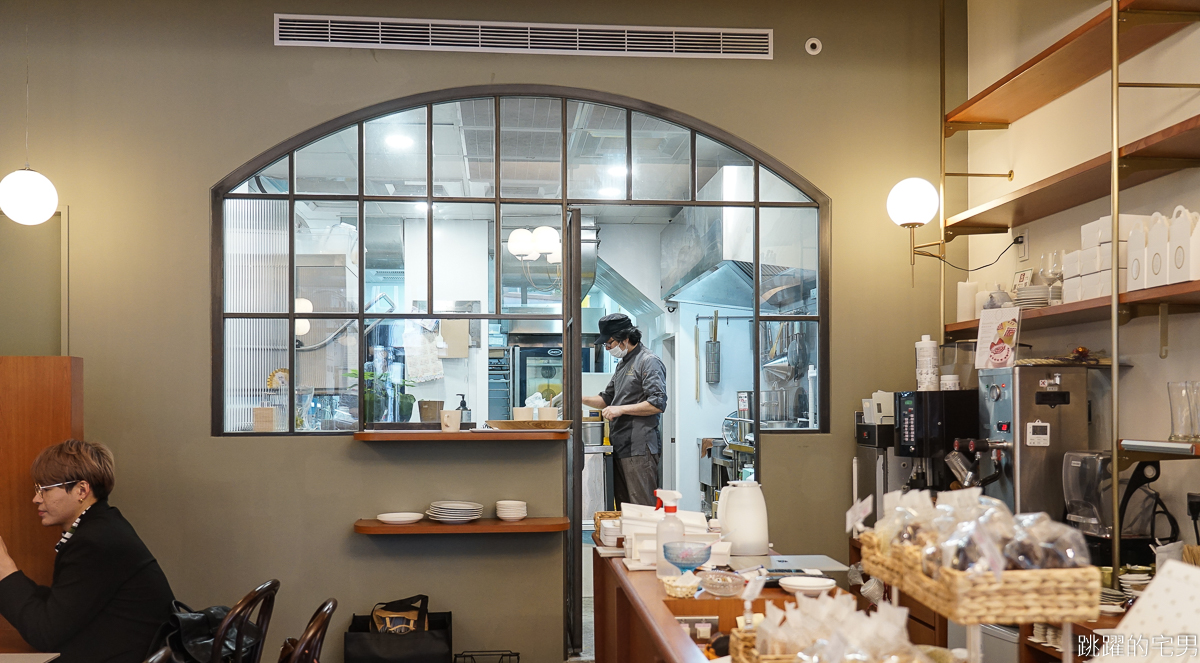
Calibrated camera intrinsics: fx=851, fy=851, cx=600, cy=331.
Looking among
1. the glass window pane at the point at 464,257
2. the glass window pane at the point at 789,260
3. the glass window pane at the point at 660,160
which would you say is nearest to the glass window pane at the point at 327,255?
the glass window pane at the point at 464,257

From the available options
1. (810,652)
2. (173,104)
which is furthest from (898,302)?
(173,104)

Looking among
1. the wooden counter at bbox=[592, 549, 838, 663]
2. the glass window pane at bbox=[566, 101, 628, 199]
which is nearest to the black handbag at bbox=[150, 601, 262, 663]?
the wooden counter at bbox=[592, 549, 838, 663]

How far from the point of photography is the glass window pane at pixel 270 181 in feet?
14.4

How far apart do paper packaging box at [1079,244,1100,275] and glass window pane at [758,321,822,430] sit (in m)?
1.50

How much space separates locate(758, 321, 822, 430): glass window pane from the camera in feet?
15.1

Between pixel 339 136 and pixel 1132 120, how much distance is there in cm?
363

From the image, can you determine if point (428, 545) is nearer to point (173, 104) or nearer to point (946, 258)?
point (173, 104)

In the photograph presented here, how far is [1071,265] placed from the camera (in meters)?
→ 3.42

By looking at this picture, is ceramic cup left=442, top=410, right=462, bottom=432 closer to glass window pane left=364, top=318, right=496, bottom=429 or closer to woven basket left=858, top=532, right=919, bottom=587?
glass window pane left=364, top=318, right=496, bottom=429

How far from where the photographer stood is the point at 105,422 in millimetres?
4219

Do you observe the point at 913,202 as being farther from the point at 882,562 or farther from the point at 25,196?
the point at 25,196

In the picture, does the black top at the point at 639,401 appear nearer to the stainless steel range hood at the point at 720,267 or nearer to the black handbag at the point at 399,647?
the stainless steel range hood at the point at 720,267

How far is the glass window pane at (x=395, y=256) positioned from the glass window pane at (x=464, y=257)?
76 millimetres

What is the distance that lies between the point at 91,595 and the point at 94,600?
0.02 meters
